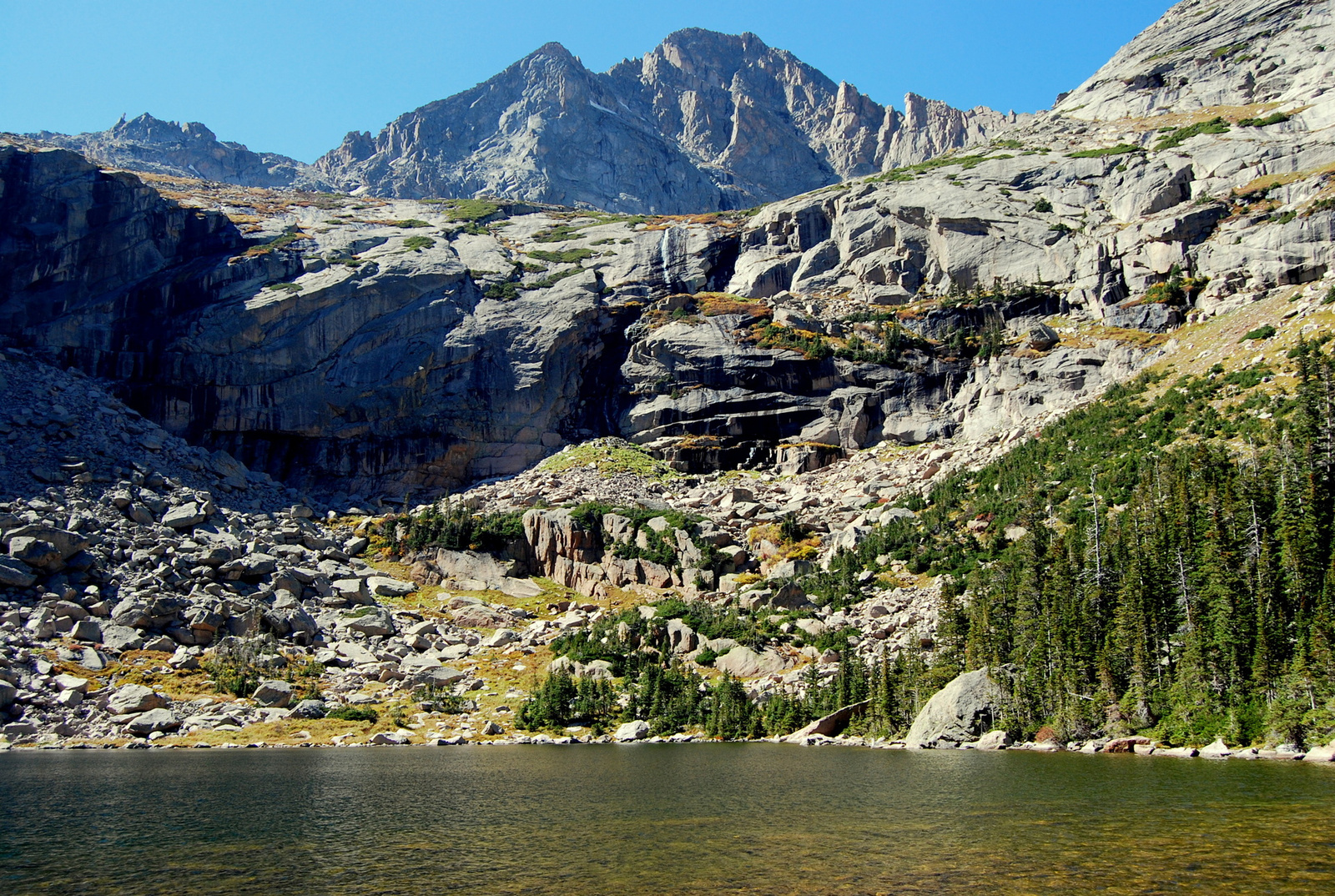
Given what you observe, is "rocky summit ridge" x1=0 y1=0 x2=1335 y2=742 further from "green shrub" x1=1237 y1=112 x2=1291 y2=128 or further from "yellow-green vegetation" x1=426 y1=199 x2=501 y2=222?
"yellow-green vegetation" x1=426 y1=199 x2=501 y2=222

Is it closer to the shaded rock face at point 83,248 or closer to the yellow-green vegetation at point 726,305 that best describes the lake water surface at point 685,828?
the shaded rock face at point 83,248

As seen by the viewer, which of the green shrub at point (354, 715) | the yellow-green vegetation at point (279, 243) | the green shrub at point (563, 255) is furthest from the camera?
the green shrub at point (563, 255)

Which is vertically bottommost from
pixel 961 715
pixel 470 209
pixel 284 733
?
pixel 284 733

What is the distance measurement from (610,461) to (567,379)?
16651mm

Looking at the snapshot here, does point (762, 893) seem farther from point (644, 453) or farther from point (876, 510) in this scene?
point (644, 453)

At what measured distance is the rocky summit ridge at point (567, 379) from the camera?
74.4 meters

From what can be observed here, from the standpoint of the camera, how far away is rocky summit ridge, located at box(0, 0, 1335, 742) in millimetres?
74438

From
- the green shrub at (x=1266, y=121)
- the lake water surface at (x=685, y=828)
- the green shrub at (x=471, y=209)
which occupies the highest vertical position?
the green shrub at (x=471, y=209)

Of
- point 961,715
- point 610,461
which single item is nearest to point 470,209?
point 610,461

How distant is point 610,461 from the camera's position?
4454 inches

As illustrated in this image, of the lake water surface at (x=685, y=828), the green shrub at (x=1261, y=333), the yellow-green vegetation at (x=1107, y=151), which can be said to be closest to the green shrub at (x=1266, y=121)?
the yellow-green vegetation at (x=1107, y=151)

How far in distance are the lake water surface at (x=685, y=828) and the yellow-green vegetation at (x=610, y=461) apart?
67.1 m

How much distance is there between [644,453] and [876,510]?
37605 millimetres

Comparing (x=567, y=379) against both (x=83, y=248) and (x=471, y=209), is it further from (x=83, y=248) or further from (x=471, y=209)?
(x=471, y=209)
